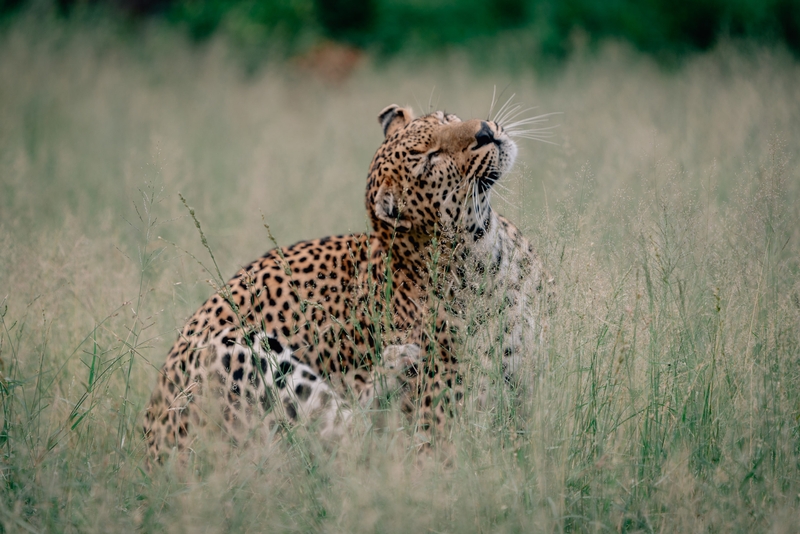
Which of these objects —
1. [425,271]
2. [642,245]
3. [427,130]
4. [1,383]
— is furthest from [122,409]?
[642,245]

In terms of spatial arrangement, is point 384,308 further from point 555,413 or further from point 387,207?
point 555,413

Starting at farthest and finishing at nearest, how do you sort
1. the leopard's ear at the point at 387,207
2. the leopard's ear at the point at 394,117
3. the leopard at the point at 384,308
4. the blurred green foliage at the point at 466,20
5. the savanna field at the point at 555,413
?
the blurred green foliage at the point at 466,20
the leopard's ear at the point at 394,117
the leopard's ear at the point at 387,207
the leopard at the point at 384,308
the savanna field at the point at 555,413

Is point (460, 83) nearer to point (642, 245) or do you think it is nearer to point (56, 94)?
point (56, 94)

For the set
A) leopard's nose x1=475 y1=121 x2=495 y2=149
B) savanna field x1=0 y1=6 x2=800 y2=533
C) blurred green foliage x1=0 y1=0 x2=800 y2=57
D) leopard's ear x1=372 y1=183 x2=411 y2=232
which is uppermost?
blurred green foliage x1=0 y1=0 x2=800 y2=57

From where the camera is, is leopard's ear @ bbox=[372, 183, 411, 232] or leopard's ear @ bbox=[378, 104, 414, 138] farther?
leopard's ear @ bbox=[378, 104, 414, 138]

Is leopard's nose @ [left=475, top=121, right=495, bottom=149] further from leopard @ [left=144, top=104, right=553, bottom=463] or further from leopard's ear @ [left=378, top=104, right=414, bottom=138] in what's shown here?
leopard's ear @ [left=378, top=104, right=414, bottom=138]

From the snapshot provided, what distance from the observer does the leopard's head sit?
3.79 metres

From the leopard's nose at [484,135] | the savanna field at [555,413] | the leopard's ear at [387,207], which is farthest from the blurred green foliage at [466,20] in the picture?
the leopard's ear at [387,207]

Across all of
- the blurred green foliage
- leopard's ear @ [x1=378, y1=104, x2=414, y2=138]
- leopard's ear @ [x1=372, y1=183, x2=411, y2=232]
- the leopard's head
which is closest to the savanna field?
the leopard's head

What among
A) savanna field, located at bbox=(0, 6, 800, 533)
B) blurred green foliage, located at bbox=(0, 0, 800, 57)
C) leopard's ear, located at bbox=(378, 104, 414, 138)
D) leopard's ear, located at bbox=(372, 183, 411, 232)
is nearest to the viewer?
savanna field, located at bbox=(0, 6, 800, 533)

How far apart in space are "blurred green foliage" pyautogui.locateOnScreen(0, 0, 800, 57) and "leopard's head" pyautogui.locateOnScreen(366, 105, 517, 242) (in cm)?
940

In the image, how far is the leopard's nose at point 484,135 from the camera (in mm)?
3846

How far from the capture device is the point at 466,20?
15.6 metres

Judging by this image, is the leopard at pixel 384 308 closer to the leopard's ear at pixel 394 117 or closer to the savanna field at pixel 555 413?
the savanna field at pixel 555 413
